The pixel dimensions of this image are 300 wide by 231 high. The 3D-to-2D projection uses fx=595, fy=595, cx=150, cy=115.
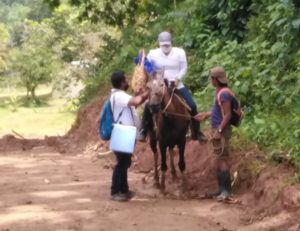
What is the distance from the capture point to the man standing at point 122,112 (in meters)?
9.16

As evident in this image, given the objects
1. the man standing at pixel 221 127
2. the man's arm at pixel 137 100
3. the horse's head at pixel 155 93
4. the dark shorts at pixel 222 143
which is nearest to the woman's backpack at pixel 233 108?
the man standing at pixel 221 127

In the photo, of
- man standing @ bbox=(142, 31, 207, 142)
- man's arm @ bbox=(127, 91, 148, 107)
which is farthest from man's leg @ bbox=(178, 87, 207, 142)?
man's arm @ bbox=(127, 91, 148, 107)

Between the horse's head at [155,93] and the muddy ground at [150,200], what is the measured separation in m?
1.52

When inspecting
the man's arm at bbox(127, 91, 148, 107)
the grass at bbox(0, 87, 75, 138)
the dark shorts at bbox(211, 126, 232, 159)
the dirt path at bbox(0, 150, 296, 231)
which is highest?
the man's arm at bbox(127, 91, 148, 107)

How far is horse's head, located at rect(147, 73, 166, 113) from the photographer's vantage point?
9414 millimetres

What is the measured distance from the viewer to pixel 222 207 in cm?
886

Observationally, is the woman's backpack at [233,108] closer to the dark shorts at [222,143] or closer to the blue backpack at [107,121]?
the dark shorts at [222,143]

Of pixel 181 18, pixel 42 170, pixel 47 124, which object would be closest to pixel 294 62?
pixel 42 170

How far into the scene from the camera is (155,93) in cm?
944

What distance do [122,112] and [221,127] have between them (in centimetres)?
155

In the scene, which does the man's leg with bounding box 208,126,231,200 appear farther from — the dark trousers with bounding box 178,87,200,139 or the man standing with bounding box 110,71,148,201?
the man standing with bounding box 110,71,148,201

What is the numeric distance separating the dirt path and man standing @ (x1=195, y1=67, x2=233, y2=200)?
0.35 m

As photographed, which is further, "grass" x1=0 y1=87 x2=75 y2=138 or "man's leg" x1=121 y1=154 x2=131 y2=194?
"grass" x1=0 y1=87 x2=75 y2=138

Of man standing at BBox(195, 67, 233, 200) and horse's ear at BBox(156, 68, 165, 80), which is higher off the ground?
horse's ear at BBox(156, 68, 165, 80)
